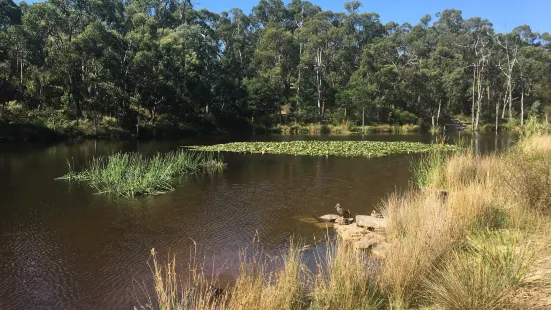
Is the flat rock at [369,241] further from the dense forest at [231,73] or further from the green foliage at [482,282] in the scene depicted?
the dense forest at [231,73]

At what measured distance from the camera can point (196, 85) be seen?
4384cm

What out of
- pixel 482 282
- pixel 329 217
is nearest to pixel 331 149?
pixel 329 217

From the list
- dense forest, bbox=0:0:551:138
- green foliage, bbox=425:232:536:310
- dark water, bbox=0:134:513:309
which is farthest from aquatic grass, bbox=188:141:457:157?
green foliage, bbox=425:232:536:310

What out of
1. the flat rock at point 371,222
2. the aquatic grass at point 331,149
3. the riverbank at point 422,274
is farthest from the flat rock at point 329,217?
the aquatic grass at point 331,149

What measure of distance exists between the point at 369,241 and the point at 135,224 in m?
5.13

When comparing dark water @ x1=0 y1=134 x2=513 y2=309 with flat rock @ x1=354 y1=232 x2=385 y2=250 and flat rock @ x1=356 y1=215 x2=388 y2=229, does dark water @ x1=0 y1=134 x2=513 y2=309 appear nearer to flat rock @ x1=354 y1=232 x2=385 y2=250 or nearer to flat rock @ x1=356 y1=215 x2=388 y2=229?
flat rock @ x1=356 y1=215 x2=388 y2=229

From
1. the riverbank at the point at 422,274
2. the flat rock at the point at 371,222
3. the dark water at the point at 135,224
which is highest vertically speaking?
the riverbank at the point at 422,274

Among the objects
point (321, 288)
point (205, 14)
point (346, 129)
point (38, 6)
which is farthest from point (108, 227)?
point (205, 14)

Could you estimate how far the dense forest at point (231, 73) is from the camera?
114 ft

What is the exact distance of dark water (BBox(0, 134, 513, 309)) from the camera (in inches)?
247

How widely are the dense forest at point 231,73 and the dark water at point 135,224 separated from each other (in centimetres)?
1977

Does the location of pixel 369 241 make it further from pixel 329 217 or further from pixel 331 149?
pixel 331 149

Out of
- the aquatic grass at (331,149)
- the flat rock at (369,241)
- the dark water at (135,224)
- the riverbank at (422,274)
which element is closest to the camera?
the riverbank at (422,274)

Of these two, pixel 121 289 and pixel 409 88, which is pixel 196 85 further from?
pixel 121 289
